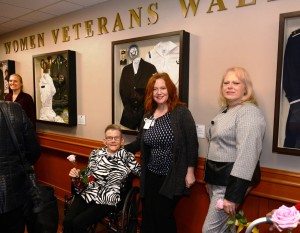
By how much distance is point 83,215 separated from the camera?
2.11 m

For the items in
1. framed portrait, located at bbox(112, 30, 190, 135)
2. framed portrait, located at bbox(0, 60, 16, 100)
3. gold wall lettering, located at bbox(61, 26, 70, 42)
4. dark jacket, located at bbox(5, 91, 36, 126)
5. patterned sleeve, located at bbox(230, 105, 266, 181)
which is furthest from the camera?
framed portrait, located at bbox(0, 60, 16, 100)

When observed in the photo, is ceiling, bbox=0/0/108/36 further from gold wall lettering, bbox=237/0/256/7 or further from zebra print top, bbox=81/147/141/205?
zebra print top, bbox=81/147/141/205

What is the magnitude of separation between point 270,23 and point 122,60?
149 centimetres

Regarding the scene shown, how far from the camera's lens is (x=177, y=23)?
241 cm

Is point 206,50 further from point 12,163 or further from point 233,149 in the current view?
point 12,163

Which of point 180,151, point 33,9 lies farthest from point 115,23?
point 180,151

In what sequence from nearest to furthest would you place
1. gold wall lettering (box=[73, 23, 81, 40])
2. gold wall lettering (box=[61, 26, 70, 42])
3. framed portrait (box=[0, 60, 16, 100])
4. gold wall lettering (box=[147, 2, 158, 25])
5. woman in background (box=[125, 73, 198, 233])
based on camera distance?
woman in background (box=[125, 73, 198, 233]), gold wall lettering (box=[147, 2, 158, 25]), gold wall lettering (box=[73, 23, 81, 40]), gold wall lettering (box=[61, 26, 70, 42]), framed portrait (box=[0, 60, 16, 100])

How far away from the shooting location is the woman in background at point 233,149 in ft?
5.04

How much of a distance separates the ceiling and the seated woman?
168cm

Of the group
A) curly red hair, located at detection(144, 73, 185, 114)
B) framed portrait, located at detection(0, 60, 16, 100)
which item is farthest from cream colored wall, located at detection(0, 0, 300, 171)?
framed portrait, located at detection(0, 60, 16, 100)

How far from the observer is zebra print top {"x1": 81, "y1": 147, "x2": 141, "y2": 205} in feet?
7.34

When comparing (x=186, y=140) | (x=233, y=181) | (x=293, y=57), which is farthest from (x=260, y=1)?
(x=233, y=181)

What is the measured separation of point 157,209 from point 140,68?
1.36 meters

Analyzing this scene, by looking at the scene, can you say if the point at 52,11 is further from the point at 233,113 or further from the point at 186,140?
Answer: the point at 233,113
